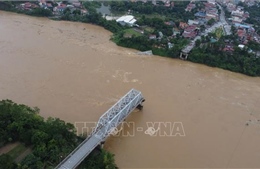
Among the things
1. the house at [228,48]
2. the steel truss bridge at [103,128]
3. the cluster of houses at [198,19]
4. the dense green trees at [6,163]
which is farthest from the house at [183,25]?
the dense green trees at [6,163]

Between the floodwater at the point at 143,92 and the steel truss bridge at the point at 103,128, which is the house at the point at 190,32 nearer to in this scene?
the floodwater at the point at 143,92

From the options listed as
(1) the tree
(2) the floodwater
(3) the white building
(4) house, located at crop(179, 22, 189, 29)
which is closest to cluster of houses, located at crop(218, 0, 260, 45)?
(1) the tree

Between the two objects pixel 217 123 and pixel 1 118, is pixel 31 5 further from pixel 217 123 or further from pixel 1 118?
pixel 217 123

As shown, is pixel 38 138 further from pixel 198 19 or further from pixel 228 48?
pixel 198 19

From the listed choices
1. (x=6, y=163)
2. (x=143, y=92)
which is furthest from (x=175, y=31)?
(x=6, y=163)

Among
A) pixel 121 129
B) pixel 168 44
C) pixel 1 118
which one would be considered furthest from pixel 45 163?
pixel 168 44

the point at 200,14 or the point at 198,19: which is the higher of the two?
the point at 200,14
